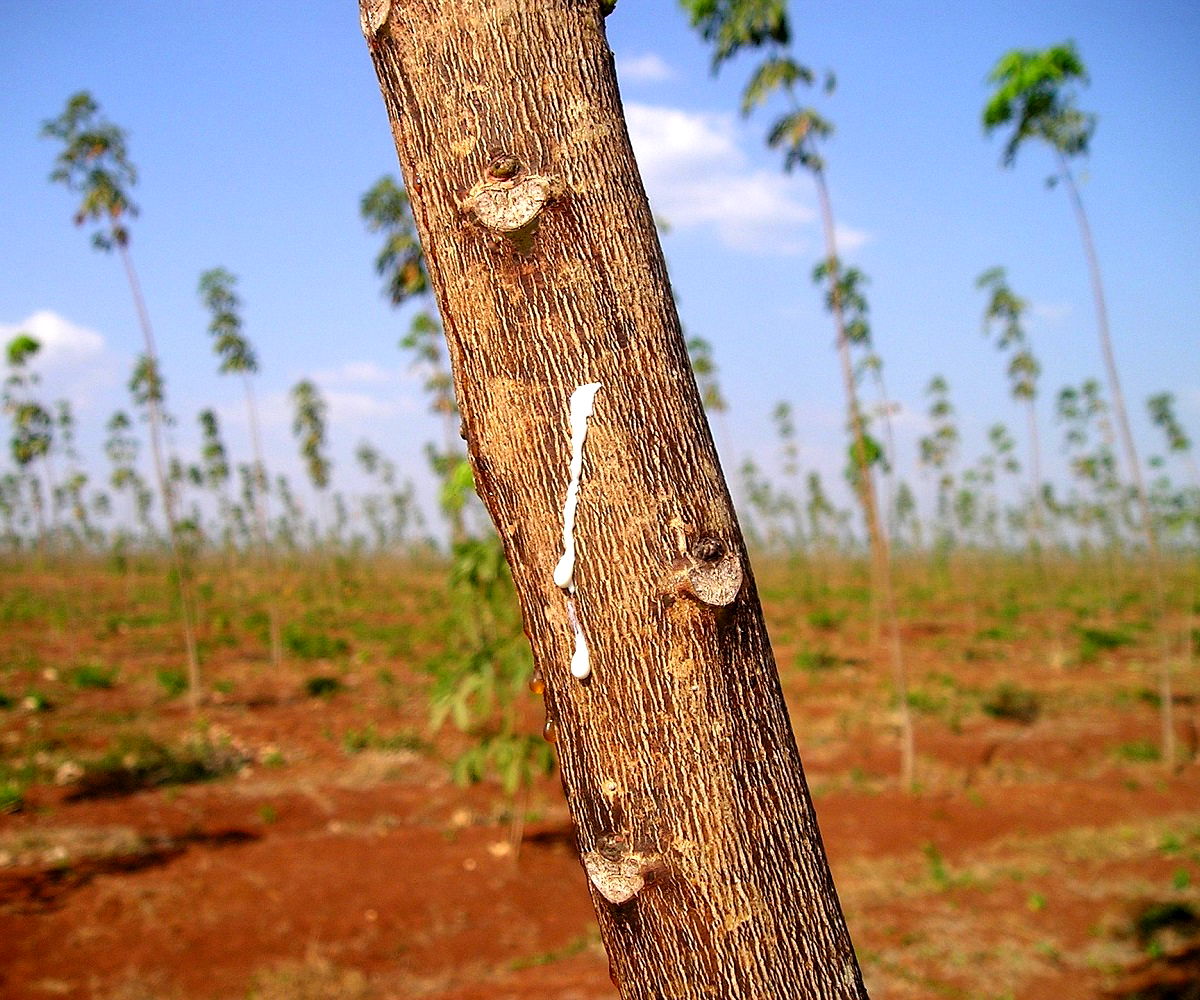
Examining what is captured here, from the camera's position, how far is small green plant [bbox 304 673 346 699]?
554 inches

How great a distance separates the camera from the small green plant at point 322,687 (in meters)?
14.1

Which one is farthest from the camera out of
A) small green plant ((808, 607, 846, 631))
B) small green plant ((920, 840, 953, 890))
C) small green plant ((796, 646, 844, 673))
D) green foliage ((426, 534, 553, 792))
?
small green plant ((808, 607, 846, 631))

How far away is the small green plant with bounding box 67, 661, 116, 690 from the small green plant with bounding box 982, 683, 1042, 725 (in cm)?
1375


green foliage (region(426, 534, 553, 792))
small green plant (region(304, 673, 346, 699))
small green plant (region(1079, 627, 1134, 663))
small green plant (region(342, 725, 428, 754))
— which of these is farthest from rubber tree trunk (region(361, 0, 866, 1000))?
small green plant (region(1079, 627, 1134, 663))

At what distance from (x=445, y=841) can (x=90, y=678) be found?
8573 millimetres

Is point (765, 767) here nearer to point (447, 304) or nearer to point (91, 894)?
point (447, 304)

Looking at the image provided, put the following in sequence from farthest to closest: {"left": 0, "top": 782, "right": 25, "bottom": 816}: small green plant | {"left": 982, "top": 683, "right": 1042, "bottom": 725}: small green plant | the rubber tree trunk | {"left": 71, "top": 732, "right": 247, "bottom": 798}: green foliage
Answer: {"left": 982, "top": 683, "right": 1042, "bottom": 725}: small green plant < {"left": 71, "top": 732, "right": 247, "bottom": 798}: green foliage < {"left": 0, "top": 782, "right": 25, "bottom": 816}: small green plant < the rubber tree trunk

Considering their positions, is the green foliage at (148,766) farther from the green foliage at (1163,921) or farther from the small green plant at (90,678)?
the green foliage at (1163,921)

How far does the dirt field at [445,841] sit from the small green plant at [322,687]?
0.18 ft

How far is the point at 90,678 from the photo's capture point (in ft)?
44.5

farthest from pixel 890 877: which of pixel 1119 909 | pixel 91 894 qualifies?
pixel 91 894

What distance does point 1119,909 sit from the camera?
6.32m

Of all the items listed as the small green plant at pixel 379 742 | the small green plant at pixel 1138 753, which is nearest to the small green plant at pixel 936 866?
the small green plant at pixel 1138 753

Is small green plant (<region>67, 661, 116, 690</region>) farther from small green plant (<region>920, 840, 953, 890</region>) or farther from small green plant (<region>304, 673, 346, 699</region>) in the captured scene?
small green plant (<region>920, 840, 953, 890</region>)
